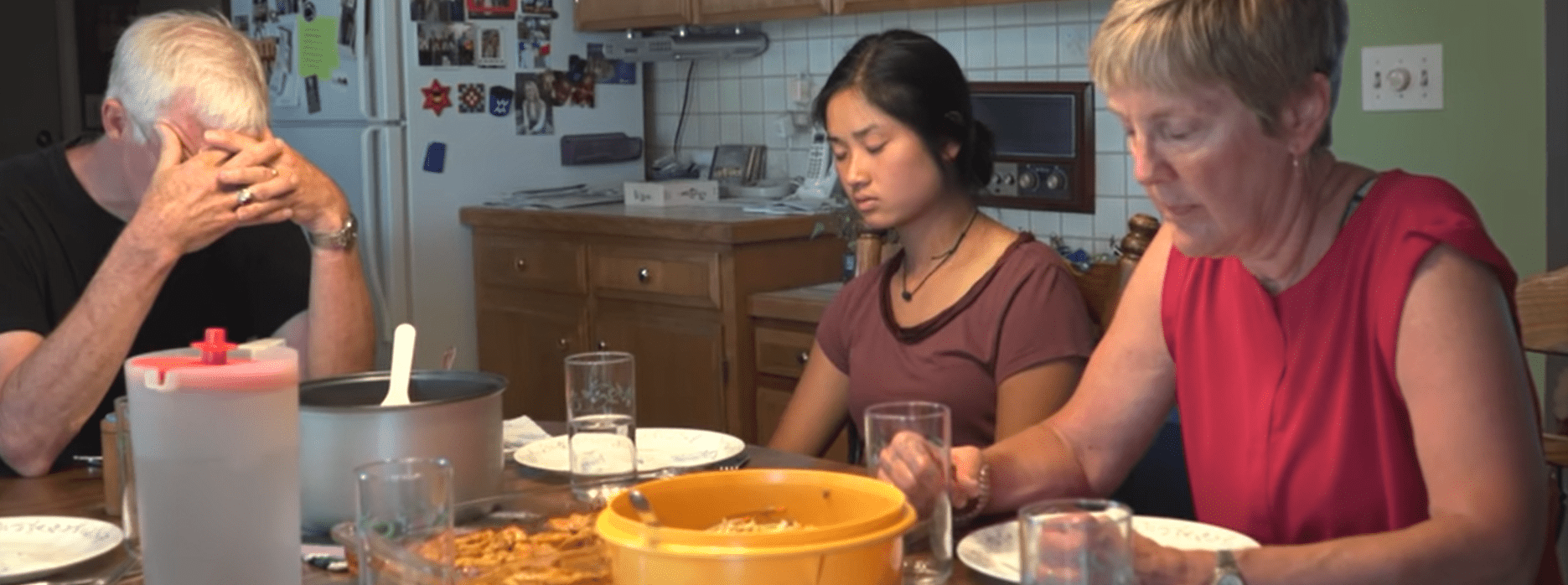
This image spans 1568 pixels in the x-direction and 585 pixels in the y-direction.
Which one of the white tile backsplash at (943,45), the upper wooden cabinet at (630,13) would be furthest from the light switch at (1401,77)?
the upper wooden cabinet at (630,13)

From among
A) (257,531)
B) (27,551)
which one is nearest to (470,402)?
(257,531)

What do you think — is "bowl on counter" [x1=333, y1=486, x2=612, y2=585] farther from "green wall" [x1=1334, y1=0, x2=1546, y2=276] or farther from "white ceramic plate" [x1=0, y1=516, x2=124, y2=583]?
"green wall" [x1=1334, y1=0, x2=1546, y2=276]

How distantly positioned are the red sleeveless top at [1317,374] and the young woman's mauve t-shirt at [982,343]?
477 millimetres

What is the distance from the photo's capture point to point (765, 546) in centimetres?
116

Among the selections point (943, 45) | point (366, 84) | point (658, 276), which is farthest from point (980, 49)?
point (366, 84)

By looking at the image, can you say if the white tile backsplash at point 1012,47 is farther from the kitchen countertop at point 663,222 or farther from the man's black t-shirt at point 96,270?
the man's black t-shirt at point 96,270

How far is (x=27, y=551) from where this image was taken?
4.91 ft

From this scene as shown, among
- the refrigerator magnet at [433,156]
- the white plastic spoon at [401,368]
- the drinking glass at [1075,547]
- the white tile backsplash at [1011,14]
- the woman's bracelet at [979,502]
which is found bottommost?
the woman's bracelet at [979,502]

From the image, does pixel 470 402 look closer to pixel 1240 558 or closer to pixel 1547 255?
pixel 1240 558

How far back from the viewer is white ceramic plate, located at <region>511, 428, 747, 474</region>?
5.75 ft

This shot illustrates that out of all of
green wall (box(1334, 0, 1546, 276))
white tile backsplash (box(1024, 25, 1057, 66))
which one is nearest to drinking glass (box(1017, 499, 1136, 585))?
green wall (box(1334, 0, 1546, 276))

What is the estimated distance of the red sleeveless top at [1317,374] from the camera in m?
1.44

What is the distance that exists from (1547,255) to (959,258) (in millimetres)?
963

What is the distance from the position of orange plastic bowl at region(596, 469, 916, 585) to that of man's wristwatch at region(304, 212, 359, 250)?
991 mm
